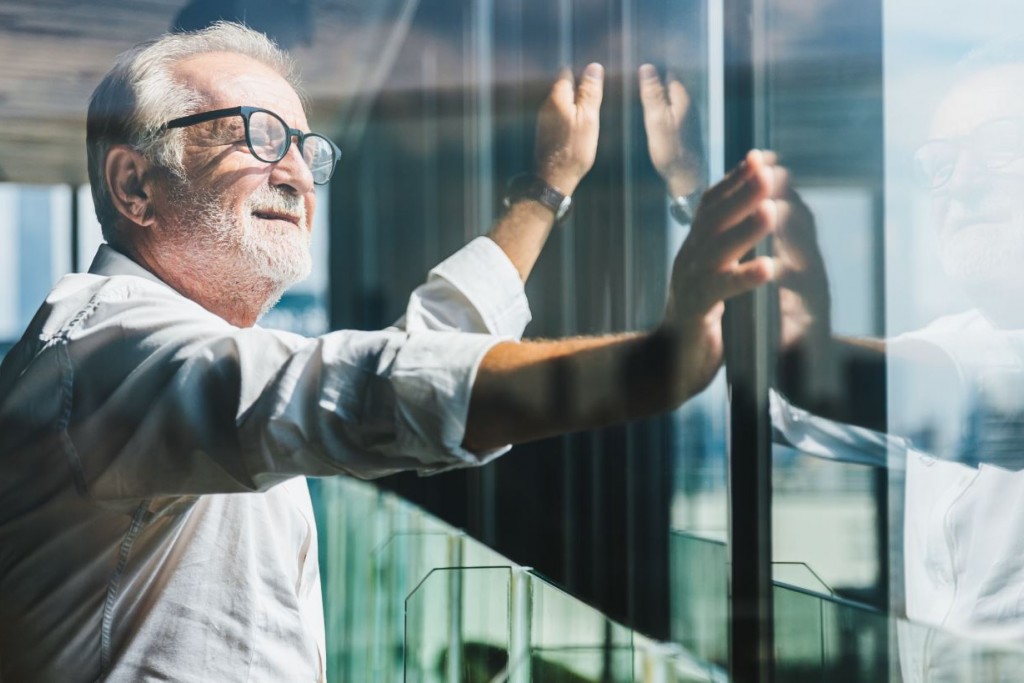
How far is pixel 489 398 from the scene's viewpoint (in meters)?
1.10

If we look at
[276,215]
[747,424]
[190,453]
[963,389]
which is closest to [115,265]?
[276,215]

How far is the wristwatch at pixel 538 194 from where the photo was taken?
67.4 inches

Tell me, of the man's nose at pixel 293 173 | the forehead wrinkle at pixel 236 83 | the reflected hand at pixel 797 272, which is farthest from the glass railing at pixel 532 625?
the forehead wrinkle at pixel 236 83

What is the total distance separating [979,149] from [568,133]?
0.62m

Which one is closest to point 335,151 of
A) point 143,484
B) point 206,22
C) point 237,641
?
point 206,22

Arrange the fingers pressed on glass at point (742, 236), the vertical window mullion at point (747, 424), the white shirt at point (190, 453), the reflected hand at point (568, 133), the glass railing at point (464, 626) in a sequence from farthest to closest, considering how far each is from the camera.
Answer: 1. the glass railing at point (464, 626)
2. the reflected hand at point (568, 133)
3. the vertical window mullion at point (747, 424)
4. the white shirt at point (190, 453)
5. the fingers pressed on glass at point (742, 236)

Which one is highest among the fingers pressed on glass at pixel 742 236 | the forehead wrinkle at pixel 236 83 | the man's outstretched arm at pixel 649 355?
the forehead wrinkle at pixel 236 83

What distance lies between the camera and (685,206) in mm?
1584

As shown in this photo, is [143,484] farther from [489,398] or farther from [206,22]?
[206,22]

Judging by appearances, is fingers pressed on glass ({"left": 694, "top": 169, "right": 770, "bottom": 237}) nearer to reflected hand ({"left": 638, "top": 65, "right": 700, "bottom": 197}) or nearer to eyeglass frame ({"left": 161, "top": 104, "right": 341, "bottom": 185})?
reflected hand ({"left": 638, "top": 65, "right": 700, "bottom": 197})

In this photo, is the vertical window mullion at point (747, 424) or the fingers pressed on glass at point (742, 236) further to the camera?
the vertical window mullion at point (747, 424)

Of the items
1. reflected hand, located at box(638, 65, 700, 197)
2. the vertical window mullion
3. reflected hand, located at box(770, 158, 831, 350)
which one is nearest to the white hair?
reflected hand, located at box(638, 65, 700, 197)

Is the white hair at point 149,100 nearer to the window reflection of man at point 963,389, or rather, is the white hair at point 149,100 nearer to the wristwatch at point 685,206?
the wristwatch at point 685,206

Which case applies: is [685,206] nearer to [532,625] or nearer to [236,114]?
[236,114]
